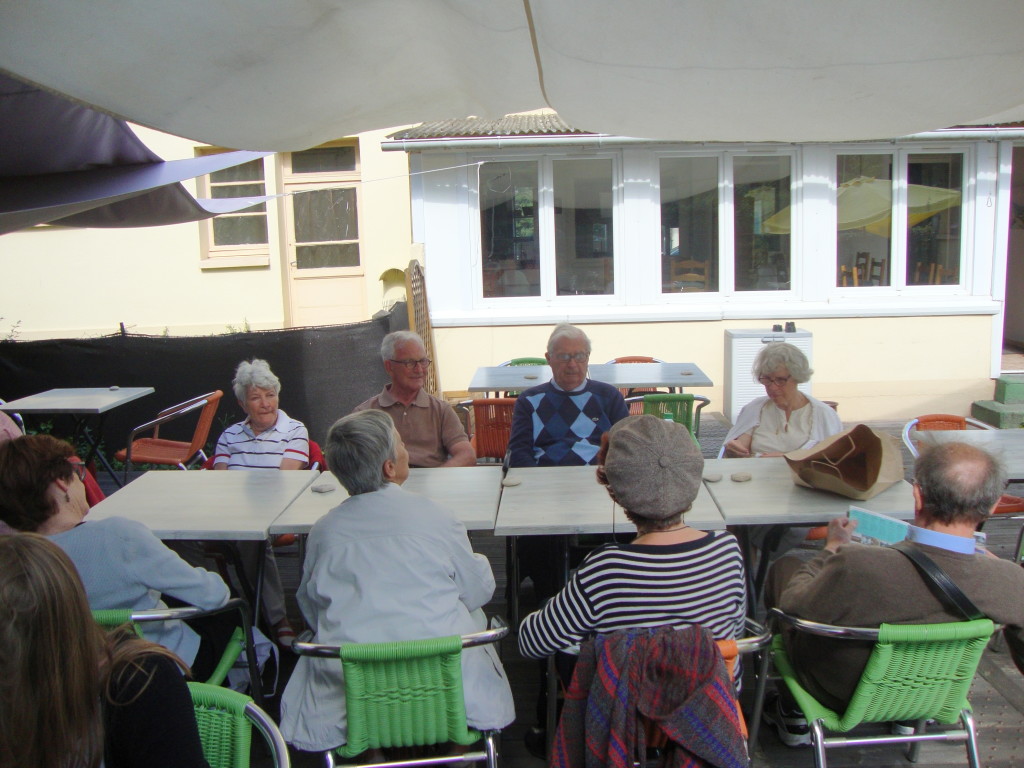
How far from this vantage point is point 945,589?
7.07 feet

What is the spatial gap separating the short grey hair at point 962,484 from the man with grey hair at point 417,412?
2.42m

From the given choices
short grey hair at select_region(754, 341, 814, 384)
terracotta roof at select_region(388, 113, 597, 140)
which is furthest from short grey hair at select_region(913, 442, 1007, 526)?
terracotta roof at select_region(388, 113, 597, 140)

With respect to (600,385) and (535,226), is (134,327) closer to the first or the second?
(535,226)

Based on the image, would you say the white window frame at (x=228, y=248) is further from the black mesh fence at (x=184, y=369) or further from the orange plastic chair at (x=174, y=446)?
the orange plastic chair at (x=174, y=446)

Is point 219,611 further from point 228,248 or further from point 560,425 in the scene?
point 228,248

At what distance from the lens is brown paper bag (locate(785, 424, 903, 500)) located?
3.07 metres

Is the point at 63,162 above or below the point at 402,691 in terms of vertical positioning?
above

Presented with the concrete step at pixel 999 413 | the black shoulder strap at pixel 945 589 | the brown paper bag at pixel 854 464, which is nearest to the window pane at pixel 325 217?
the concrete step at pixel 999 413

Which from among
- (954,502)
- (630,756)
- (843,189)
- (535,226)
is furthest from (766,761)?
(843,189)

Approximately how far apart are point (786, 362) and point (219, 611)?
2.83 m

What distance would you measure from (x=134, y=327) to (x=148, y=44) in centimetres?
1079

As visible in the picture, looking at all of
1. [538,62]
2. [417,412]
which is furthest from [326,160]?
[538,62]

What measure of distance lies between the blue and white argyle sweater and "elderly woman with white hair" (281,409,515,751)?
162cm

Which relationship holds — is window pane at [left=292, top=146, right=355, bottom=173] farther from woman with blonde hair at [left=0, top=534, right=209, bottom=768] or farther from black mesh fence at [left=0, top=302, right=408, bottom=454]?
woman with blonde hair at [left=0, top=534, right=209, bottom=768]
